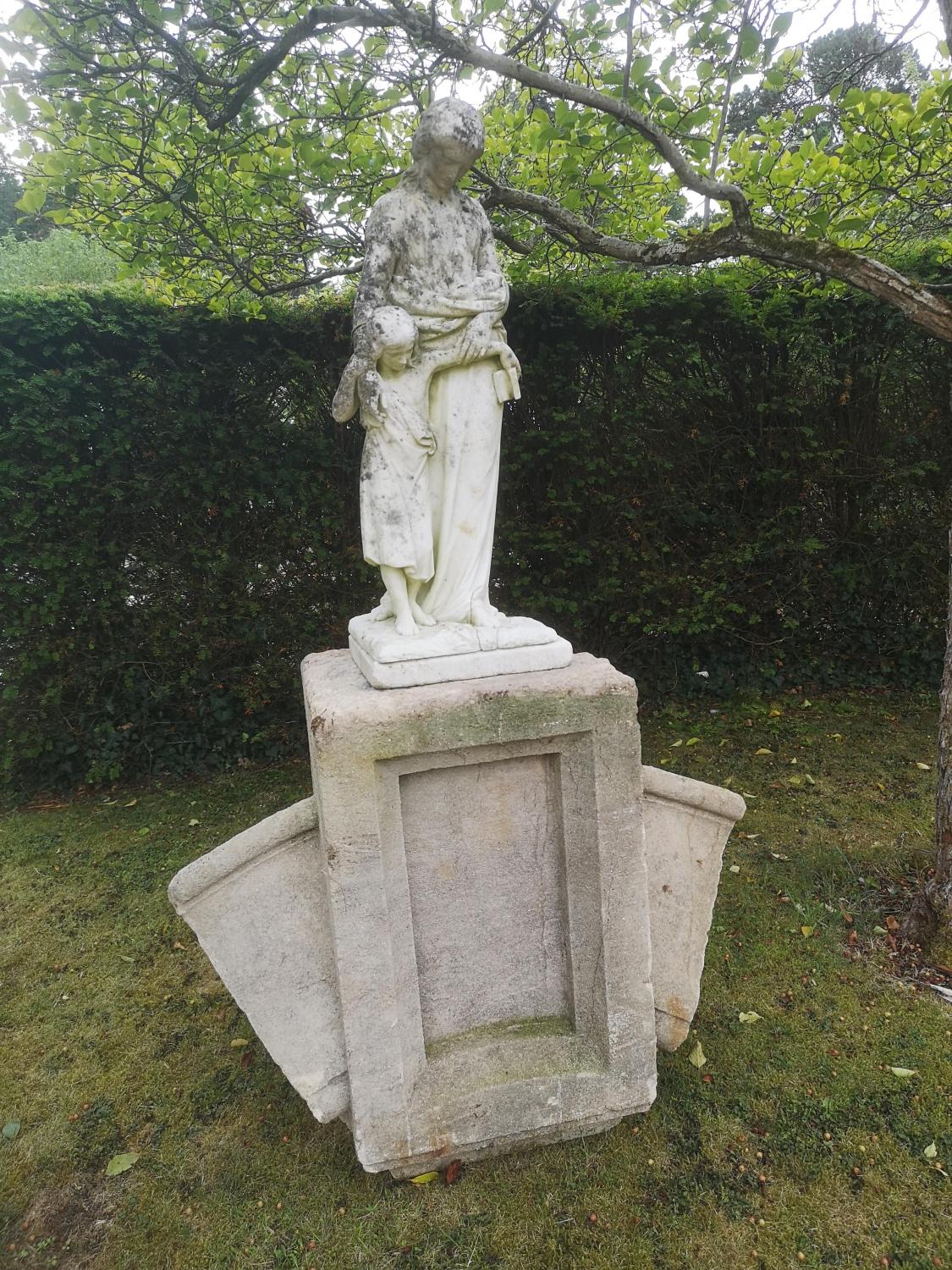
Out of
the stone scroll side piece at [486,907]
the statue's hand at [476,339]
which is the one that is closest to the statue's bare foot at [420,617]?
the stone scroll side piece at [486,907]

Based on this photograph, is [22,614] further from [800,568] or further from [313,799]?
[800,568]

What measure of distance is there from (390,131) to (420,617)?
13.0 ft

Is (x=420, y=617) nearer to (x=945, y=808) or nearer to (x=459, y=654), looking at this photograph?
→ (x=459, y=654)

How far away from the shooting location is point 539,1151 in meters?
2.41

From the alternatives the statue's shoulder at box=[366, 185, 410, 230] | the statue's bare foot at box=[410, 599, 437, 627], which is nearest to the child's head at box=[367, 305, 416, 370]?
the statue's shoulder at box=[366, 185, 410, 230]

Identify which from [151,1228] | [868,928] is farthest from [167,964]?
[868,928]

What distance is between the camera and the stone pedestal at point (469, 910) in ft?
6.87

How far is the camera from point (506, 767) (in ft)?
7.38

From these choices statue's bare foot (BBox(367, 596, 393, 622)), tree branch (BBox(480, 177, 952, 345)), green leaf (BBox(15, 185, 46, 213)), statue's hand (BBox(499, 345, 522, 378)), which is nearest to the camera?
statue's hand (BBox(499, 345, 522, 378))

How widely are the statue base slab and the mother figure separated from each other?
5.1 inches

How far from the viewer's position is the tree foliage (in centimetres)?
313

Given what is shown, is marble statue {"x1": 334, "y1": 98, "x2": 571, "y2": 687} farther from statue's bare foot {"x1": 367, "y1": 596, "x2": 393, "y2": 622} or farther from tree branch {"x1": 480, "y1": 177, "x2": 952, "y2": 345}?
tree branch {"x1": 480, "y1": 177, "x2": 952, "y2": 345}

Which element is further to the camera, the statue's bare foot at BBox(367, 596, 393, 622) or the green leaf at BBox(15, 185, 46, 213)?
the green leaf at BBox(15, 185, 46, 213)

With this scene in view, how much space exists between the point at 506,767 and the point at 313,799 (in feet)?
2.02
